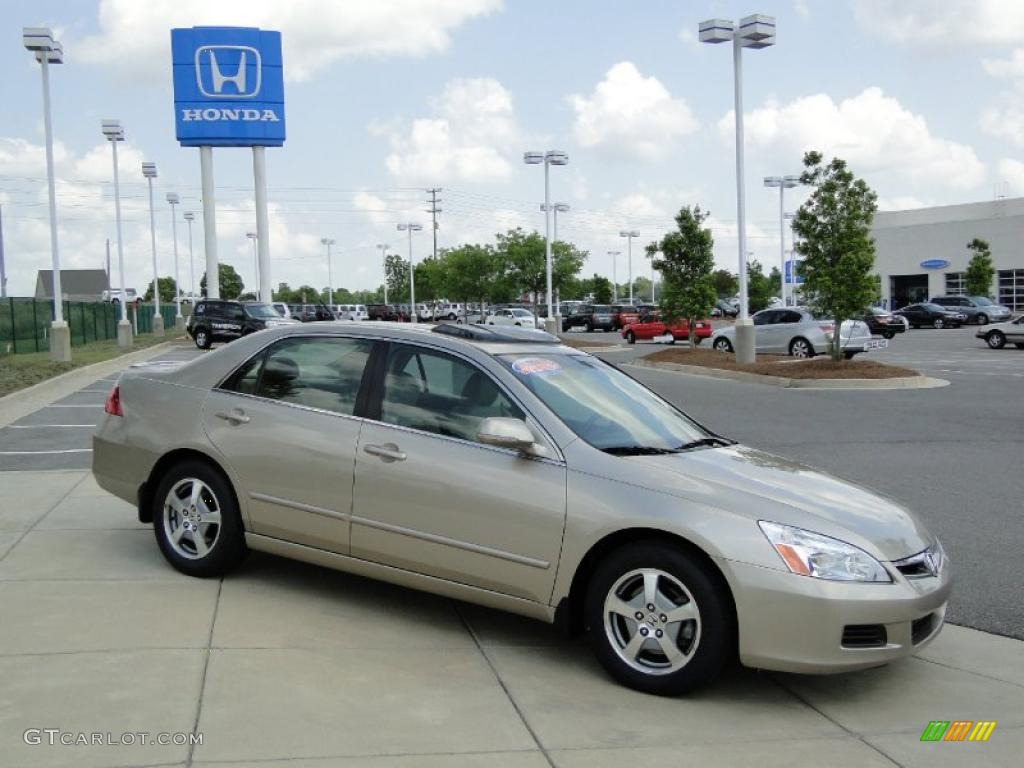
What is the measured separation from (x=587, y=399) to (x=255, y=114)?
46.6 meters

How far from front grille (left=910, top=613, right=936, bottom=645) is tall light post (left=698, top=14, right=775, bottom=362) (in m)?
20.7

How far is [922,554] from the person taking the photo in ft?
15.4

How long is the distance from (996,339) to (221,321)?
87.5 feet

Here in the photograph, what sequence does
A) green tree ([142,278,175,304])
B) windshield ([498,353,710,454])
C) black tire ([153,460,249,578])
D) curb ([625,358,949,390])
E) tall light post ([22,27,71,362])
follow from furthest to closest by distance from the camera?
green tree ([142,278,175,304]) < tall light post ([22,27,71,362]) < curb ([625,358,949,390]) < black tire ([153,460,249,578]) < windshield ([498,353,710,454])

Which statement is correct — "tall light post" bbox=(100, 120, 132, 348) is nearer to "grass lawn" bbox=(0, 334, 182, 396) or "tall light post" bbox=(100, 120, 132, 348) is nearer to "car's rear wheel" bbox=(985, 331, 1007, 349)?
"grass lawn" bbox=(0, 334, 182, 396)

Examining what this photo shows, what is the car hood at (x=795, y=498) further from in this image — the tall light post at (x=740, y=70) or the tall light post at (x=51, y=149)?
the tall light post at (x=51, y=149)

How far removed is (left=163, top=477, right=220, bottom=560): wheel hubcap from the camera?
19.8ft

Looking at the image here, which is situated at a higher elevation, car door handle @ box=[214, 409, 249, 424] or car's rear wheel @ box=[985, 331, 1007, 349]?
car door handle @ box=[214, 409, 249, 424]

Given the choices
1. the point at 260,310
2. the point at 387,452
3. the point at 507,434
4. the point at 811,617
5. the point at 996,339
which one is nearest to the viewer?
the point at 811,617

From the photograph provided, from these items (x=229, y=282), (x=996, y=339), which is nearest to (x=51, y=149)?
(x=996, y=339)

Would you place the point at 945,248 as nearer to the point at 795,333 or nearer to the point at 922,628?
the point at 795,333

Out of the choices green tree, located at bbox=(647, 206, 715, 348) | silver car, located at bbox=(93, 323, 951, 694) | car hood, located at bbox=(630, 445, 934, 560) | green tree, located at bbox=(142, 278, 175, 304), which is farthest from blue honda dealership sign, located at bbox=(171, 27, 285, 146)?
green tree, located at bbox=(142, 278, 175, 304)

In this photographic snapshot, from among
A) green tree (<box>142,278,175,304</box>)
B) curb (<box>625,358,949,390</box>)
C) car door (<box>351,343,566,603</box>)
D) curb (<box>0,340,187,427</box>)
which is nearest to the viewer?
car door (<box>351,343,566,603</box>)

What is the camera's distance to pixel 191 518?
6059 millimetres
